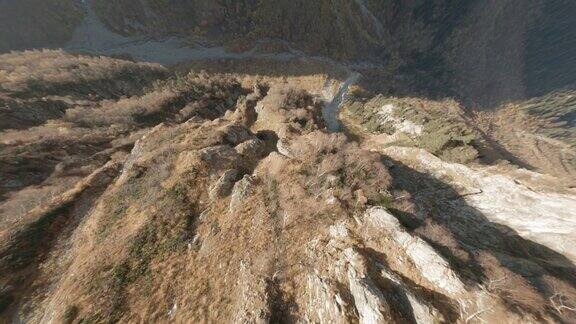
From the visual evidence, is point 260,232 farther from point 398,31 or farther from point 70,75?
point 398,31

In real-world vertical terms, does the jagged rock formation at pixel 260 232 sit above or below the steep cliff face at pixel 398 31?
below

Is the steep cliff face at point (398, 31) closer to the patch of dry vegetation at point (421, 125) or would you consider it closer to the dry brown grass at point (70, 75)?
the patch of dry vegetation at point (421, 125)

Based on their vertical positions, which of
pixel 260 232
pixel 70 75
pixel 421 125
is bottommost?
pixel 421 125

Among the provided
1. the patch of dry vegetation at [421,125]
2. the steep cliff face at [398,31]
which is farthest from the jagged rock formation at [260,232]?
the steep cliff face at [398,31]

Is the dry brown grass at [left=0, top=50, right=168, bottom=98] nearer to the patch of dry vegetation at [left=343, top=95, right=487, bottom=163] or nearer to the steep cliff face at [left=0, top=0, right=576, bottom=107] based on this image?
the steep cliff face at [left=0, top=0, right=576, bottom=107]

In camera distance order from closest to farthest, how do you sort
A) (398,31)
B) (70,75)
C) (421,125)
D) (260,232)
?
(260,232) → (70,75) → (421,125) → (398,31)

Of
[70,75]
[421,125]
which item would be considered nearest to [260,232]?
[421,125]

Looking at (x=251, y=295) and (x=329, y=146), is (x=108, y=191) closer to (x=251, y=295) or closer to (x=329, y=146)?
(x=251, y=295)

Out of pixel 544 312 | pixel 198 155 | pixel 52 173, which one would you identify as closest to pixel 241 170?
pixel 198 155

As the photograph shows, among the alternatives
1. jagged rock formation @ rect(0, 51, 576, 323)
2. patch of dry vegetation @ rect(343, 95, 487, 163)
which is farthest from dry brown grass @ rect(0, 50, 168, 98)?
patch of dry vegetation @ rect(343, 95, 487, 163)
